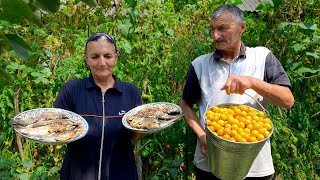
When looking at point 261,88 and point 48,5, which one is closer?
point 48,5

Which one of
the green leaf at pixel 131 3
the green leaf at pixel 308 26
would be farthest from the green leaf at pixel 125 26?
the green leaf at pixel 308 26

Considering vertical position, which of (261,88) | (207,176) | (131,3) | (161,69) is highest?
(131,3)

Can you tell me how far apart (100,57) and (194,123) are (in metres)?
0.64

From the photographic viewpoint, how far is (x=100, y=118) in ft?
6.97

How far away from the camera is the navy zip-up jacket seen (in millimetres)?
2096

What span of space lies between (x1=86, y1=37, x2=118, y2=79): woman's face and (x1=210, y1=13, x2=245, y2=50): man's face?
1.72ft

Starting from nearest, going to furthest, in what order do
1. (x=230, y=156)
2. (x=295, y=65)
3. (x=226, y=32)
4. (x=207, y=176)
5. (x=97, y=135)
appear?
(x=230, y=156)
(x=97, y=135)
(x=226, y=32)
(x=207, y=176)
(x=295, y=65)

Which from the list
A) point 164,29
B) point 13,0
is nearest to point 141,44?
point 164,29

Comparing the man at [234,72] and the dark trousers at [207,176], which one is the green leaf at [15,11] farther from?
the dark trousers at [207,176]

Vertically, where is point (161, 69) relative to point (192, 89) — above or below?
below

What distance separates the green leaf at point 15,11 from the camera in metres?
0.81

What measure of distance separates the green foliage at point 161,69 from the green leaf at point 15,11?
82.0 inches

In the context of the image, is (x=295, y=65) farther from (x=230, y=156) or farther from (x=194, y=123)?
(x=230, y=156)

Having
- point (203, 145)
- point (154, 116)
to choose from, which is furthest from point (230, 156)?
point (154, 116)
